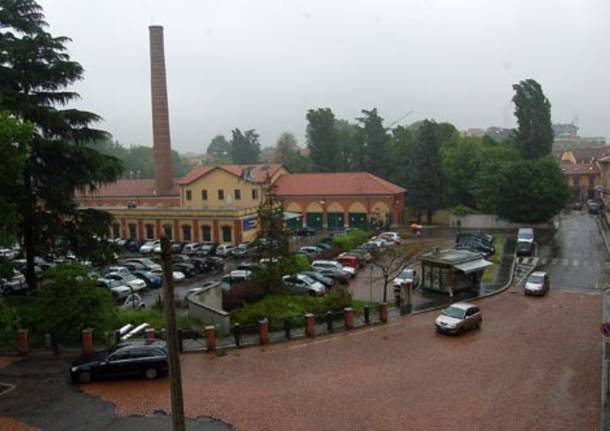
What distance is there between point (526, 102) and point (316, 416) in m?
61.6

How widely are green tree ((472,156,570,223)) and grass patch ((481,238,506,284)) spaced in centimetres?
647

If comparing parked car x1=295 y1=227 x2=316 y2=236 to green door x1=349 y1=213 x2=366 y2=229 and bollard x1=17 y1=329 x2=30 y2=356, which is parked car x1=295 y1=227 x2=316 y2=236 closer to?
green door x1=349 y1=213 x2=366 y2=229

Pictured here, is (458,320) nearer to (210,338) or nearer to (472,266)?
(472,266)

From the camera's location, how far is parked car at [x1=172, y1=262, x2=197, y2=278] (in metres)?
37.9

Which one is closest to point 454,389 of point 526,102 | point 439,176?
point 439,176

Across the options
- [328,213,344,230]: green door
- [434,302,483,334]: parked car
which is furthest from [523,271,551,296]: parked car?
[328,213,344,230]: green door

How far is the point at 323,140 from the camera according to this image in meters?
78.9

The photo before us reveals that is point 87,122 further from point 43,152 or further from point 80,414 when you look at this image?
point 80,414

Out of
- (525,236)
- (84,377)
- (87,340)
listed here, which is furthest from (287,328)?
(525,236)

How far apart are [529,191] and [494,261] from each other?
16.7m

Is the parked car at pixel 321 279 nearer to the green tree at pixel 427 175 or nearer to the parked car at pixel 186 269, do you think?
the parked car at pixel 186 269

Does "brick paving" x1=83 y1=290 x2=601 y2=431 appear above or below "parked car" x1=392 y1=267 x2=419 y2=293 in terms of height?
below

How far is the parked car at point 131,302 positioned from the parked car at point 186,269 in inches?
300

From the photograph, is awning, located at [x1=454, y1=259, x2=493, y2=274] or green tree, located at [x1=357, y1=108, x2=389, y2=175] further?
green tree, located at [x1=357, y1=108, x2=389, y2=175]
